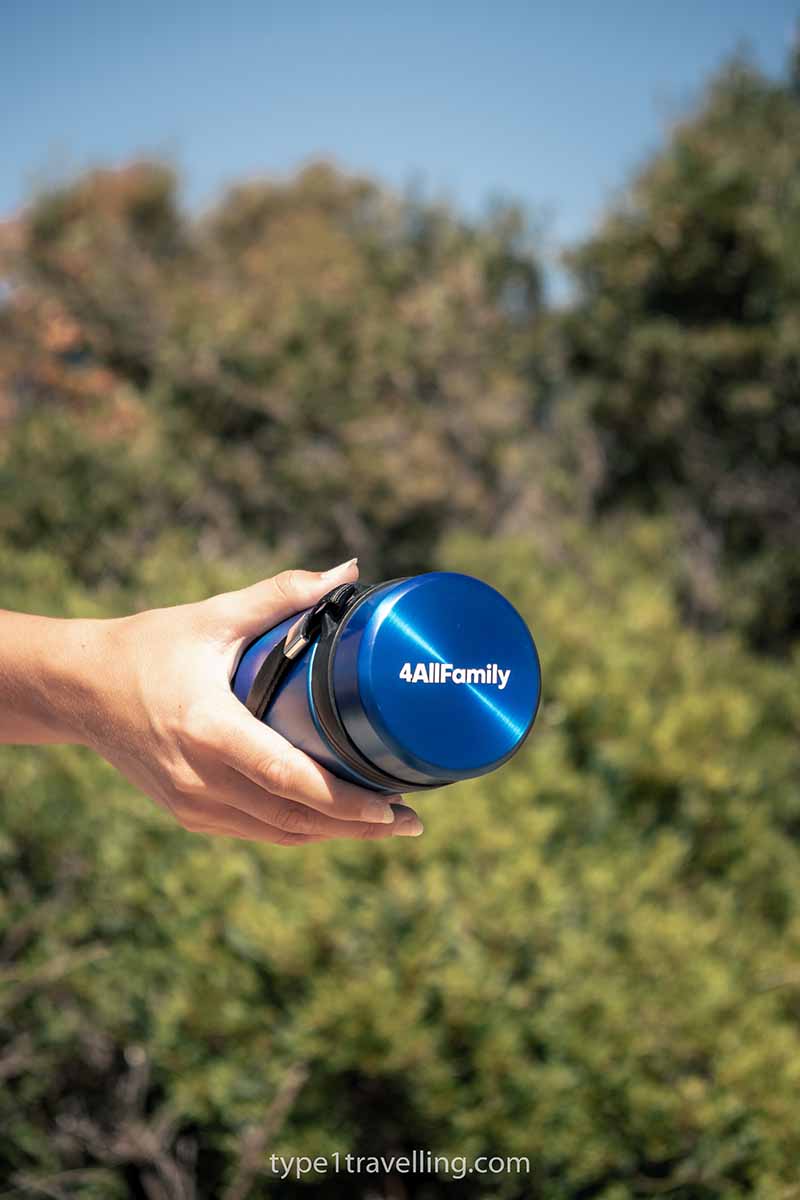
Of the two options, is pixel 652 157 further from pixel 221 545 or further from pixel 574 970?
pixel 574 970

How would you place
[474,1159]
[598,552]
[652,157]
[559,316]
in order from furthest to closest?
1. [559,316]
2. [652,157]
3. [598,552]
4. [474,1159]

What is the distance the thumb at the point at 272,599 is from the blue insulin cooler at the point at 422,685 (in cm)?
10

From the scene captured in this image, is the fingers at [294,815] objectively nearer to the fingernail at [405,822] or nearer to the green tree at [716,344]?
the fingernail at [405,822]

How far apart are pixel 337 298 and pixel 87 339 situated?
3598 mm

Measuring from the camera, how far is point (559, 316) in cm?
1091

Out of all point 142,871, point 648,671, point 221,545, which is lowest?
point 142,871

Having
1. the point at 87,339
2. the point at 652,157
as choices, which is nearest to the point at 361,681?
the point at 652,157

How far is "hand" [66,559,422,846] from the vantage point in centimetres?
89

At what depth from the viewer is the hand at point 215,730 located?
2.93 feet

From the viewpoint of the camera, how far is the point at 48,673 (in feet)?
3.52

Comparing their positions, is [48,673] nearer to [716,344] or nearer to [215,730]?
[215,730]

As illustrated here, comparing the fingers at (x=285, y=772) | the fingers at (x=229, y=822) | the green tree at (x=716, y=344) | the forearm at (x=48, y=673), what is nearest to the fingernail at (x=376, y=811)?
the fingers at (x=285, y=772)

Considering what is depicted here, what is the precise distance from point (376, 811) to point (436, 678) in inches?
6.3

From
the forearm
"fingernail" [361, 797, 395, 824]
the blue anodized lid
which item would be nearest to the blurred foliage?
the forearm
